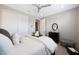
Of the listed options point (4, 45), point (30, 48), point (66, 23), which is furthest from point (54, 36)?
point (4, 45)

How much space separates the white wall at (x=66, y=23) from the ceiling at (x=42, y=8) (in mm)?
67

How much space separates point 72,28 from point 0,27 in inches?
44.2

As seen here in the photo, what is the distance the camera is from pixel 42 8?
4.85 ft

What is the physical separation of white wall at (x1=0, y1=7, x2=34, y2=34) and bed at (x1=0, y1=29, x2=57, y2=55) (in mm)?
88

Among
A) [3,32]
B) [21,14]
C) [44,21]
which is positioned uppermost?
[21,14]

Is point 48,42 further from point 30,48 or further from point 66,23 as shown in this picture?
point 66,23

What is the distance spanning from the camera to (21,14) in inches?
58.6

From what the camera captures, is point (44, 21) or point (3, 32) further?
point (44, 21)

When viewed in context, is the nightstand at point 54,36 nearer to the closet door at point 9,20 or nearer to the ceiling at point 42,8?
the ceiling at point 42,8

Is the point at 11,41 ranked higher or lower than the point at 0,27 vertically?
lower

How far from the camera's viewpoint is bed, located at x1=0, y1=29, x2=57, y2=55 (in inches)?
54.4

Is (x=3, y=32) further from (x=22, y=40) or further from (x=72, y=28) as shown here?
(x=72, y=28)

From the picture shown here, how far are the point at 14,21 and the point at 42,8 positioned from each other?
0.49 m
